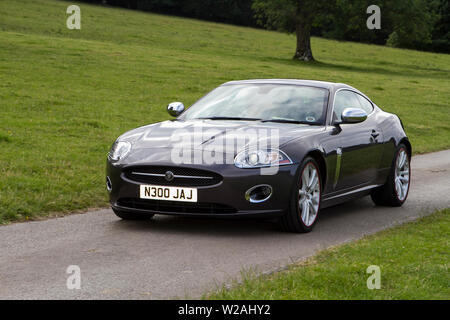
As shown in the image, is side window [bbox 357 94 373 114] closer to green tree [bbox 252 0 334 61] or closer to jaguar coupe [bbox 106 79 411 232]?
jaguar coupe [bbox 106 79 411 232]

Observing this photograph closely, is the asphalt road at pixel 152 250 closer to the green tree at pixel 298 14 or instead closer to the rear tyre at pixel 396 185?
the rear tyre at pixel 396 185

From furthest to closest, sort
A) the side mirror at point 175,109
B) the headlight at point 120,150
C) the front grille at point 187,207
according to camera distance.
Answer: the side mirror at point 175,109 → the headlight at point 120,150 → the front grille at point 187,207

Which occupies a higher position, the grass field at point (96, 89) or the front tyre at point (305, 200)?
the front tyre at point (305, 200)

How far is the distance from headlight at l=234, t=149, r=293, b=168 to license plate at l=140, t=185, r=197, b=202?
50cm

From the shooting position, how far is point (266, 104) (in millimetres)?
8453

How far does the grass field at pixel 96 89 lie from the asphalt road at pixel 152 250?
110 centimetres

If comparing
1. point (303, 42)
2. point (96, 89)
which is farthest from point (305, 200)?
point (303, 42)

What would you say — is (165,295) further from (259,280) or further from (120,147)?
(120,147)

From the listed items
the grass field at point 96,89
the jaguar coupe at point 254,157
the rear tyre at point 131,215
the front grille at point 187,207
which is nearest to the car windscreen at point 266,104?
the jaguar coupe at point 254,157

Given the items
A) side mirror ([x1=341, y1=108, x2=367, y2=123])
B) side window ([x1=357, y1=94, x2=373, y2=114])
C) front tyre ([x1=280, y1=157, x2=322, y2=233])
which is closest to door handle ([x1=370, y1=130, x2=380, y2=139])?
side window ([x1=357, y1=94, x2=373, y2=114])

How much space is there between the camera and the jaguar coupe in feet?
23.4

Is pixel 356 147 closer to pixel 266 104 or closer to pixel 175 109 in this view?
pixel 266 104

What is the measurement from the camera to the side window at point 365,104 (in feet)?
31.0

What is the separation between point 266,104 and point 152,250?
2579mm
